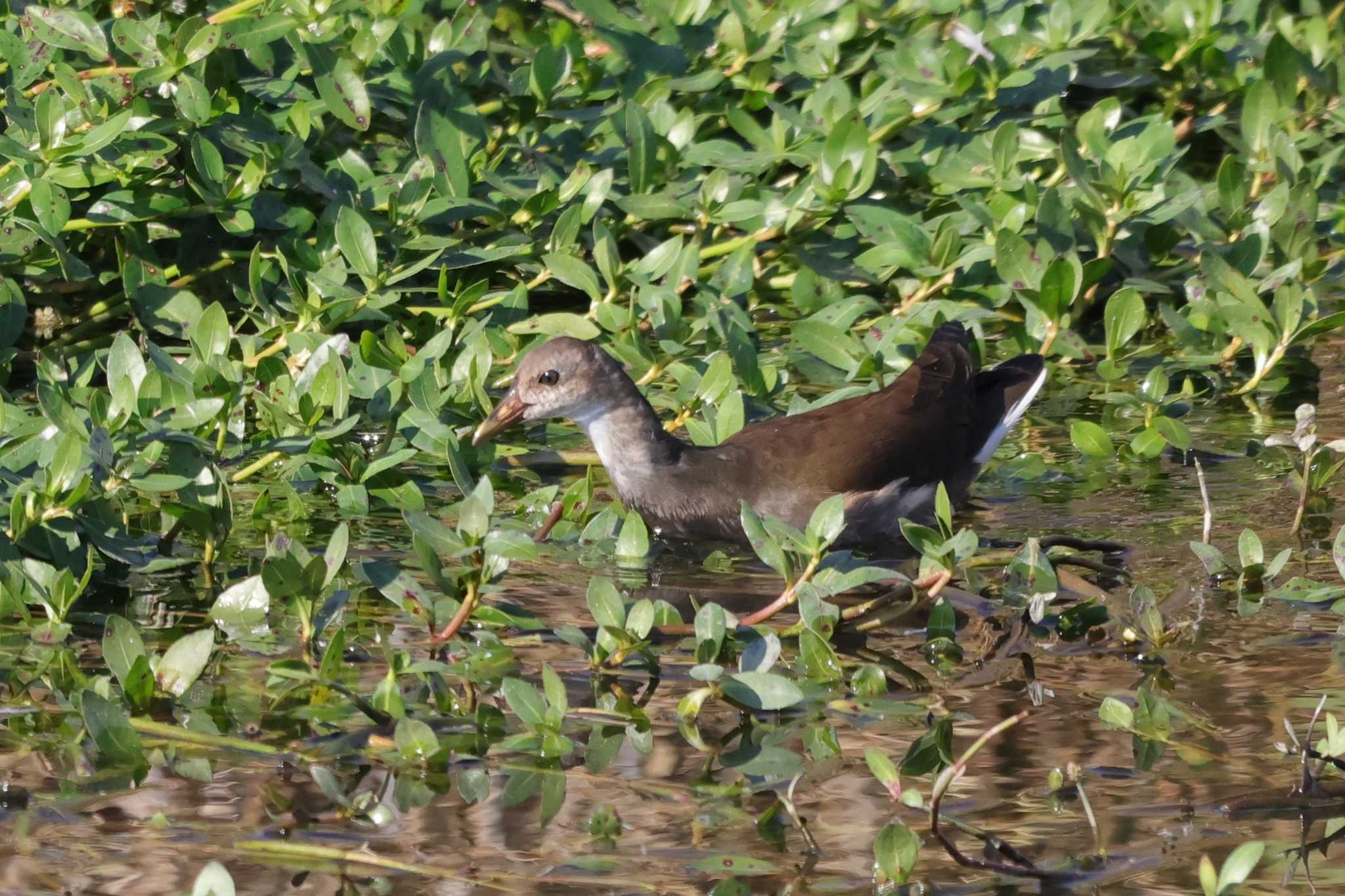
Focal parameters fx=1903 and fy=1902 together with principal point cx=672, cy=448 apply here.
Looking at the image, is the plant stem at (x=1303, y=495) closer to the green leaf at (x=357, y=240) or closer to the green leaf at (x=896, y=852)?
the green leaf at (x=896, y=852)

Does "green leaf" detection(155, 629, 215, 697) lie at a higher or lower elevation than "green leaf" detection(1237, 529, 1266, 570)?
higher

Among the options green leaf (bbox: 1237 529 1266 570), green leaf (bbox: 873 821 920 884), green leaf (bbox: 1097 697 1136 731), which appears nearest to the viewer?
green leaf (bbox: 873 821 920 884)

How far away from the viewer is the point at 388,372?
195 inches

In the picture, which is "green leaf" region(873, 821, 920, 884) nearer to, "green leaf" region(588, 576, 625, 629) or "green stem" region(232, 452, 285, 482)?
"green leaf" region(588, 576, 625, 629)

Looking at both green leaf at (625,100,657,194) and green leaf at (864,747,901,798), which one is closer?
green leaf at (864,747,901,798)

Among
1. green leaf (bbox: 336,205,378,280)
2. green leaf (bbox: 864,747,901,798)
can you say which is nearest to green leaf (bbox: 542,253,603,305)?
green leaf (bbox: 336,205,378,280)

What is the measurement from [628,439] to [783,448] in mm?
435

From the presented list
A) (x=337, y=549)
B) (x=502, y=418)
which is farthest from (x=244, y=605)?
(x=502, y=418)

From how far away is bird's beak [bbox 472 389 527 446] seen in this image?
195 inches

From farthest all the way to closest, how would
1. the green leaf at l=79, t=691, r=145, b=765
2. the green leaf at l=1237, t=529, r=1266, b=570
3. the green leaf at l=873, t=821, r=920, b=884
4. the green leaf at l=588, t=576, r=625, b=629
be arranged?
1. the green leaf at l=1237, t=529, r=1266, b=570
2. the green leaf at l=588, t=576, r=625, b=629
3. the green leaf at l=79, t=691, r=145, b=765
4. the green leaf at l=873, t=821, r=920, b=884

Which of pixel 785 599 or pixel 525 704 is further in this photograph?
pixel 785 599

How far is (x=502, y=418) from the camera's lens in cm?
501

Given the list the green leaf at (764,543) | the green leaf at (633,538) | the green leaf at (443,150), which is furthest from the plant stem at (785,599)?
the green leaf at (443,150)

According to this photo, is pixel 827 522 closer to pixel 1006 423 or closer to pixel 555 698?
pixel 555 698
